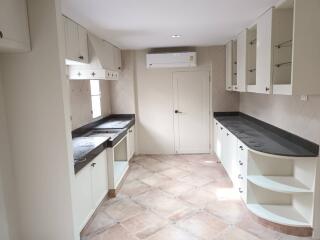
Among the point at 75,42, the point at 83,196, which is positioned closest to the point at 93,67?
the point at 75,42

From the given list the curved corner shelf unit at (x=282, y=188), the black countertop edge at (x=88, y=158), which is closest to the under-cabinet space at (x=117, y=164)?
the black countertop edge at (x=88, y=158)

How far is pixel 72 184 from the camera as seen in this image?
2.09 m

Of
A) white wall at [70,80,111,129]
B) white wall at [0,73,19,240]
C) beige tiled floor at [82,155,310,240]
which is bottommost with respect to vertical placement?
beige tiled floor at [82,155,310,240]

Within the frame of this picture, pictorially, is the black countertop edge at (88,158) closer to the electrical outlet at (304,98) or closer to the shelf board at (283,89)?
the shelf board at (283,89)

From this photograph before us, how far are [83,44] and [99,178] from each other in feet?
5.75

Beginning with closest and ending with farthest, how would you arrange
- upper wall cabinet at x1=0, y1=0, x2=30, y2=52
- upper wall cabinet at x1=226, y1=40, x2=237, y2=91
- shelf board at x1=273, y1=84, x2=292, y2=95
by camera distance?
upper wall cabinet at x1=0, y1=0, x2=30, y2=52, shelf board at x1=273, y1=84, x2=292, y2=95, upper wall cabinet at x1=226, y1=40, x2=237, y2=91

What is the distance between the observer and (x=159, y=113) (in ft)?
18.5

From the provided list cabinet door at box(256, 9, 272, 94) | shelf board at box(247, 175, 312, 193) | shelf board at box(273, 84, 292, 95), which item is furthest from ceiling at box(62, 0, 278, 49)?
shelf board at box(247, 175, 312, 193)

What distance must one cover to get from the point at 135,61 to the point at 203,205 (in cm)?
344

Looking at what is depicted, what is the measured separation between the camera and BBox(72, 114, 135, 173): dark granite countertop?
2.63 meters

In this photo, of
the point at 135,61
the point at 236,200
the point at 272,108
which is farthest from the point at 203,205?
the point at 135,61

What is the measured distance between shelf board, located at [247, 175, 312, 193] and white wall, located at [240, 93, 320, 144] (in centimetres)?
53

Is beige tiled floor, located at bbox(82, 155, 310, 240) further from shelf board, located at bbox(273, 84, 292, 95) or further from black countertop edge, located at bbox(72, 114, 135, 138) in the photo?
shelf board, located at bbox(273, 84, 292, 95)

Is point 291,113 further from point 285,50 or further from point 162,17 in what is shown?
point 162,17
